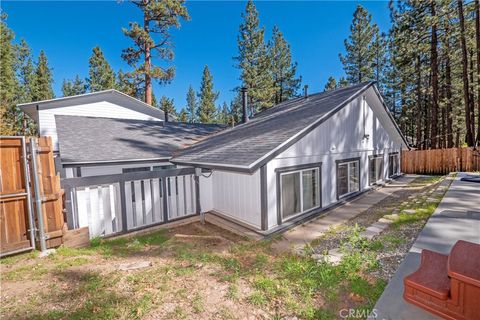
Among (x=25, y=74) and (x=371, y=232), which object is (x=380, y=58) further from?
(x=25, y=74)

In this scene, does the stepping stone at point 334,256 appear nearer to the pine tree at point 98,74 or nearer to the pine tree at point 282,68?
the pine tree at point 282,68

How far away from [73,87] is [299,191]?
47.1 m

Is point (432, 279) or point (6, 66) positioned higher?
point (6, 66)

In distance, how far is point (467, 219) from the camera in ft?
19.7

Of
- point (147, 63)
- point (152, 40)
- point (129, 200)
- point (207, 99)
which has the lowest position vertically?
point (129, 200)

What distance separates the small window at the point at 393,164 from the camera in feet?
48.9

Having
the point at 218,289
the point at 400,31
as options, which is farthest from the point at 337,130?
the point at 400,31

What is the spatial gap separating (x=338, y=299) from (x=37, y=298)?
4.75 m

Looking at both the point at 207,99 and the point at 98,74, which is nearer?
the point at 98,74

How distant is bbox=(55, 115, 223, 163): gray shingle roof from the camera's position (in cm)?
817

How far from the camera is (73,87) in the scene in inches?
1577

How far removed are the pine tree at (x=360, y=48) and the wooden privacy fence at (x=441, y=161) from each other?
1436 centimetres

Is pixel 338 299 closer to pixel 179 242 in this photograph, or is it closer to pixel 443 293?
→ pixel 443 293

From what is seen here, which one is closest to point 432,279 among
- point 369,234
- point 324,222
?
point 369,234
